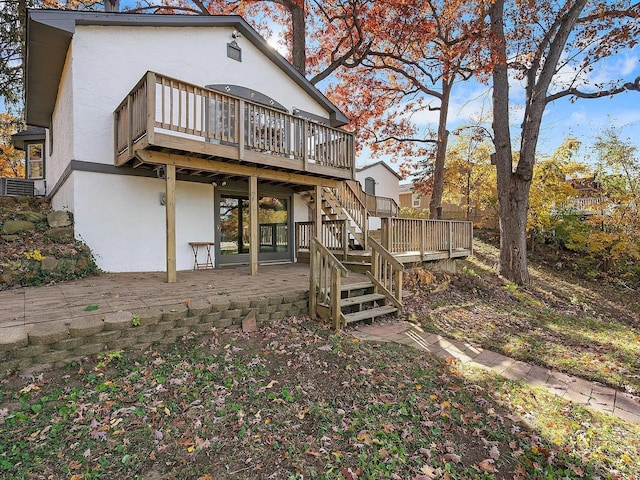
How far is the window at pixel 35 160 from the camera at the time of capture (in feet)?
41.5

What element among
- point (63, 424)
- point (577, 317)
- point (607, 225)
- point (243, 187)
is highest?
point (243, 187)

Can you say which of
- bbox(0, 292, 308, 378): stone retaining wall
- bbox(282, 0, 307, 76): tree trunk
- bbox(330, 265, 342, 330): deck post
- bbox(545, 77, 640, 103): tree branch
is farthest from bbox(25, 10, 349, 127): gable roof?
bbox(545, 77, 640, 103): tree branch

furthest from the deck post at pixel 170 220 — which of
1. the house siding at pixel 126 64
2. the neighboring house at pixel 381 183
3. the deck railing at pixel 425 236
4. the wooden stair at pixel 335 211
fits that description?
the neighboring house at pixel 381 183

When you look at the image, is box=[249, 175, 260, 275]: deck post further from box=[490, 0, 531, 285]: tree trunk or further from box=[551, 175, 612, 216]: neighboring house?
box=[551, 175, 612, 216]: neighboring house

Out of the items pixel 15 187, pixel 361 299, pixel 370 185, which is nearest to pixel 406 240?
pixel 361 299

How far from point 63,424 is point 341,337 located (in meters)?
3.20

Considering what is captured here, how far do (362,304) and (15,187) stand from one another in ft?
42.9

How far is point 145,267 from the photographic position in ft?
24.7

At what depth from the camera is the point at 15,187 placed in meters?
11.4

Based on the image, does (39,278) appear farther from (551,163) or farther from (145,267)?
(551,163)

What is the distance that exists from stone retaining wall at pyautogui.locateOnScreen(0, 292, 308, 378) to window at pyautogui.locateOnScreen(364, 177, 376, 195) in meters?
21.2

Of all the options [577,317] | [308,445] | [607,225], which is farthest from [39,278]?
[607,225]

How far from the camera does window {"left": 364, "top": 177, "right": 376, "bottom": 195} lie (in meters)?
25.2

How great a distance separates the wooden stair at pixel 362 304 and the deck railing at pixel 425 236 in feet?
7.15
